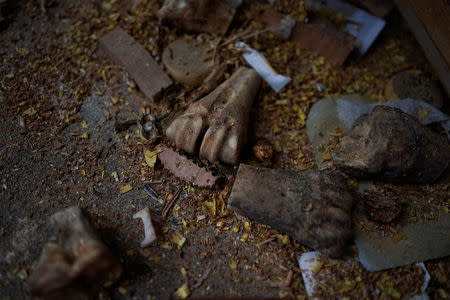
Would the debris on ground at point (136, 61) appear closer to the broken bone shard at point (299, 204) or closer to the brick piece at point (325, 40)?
the broken bone shard at point (299, 204)

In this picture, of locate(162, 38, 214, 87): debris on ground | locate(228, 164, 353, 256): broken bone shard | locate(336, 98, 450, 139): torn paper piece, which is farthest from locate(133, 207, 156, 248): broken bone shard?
locate(336, 98, 450, 139): torn paper piece

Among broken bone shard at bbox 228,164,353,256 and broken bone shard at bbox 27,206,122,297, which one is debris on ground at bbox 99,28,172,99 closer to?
broken bone shard at bbox 228,164,353,256

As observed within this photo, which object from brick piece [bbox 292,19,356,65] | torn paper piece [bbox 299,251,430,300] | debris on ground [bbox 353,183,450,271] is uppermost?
brick piece [bbox 292,19,356,65]

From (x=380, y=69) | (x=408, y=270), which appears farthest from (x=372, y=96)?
(x=408, y=270)

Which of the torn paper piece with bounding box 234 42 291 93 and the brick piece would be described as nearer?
the torn paper piece with bounding box 234 42 291 93

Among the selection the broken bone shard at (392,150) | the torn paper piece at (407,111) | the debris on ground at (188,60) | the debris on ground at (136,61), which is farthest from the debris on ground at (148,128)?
the torn paper piece at (407,111)

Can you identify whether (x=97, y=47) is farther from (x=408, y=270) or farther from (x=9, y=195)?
(x=408, y=270)

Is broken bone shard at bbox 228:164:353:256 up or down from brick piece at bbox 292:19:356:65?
down
